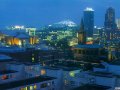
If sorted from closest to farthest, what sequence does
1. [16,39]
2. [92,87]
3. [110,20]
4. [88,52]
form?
[92,87], [88,52], [16,39], [110,20]

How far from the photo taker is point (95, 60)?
35594 mm

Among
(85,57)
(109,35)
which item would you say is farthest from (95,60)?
(109,35)

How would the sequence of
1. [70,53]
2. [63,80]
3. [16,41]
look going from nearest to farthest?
[63,80], [70,53], [16,41]

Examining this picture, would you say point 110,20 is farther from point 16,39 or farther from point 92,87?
point 92,87

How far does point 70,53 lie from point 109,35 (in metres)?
40.7

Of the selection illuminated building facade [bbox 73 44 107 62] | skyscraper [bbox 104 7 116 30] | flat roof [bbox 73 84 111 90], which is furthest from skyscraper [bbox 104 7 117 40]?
flat roof [bbox 73 84 111 90]

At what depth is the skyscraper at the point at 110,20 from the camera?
8954cm

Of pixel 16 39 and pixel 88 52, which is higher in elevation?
pixel 16 39

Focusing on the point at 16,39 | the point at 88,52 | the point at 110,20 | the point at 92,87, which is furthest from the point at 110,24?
the point at 92,87

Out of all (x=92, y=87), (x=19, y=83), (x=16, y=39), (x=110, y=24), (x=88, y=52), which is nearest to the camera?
(x=92, y=87)

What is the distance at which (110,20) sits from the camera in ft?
306

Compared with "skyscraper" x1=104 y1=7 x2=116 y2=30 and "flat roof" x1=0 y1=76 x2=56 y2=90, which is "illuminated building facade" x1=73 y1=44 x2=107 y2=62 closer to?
"flat roof" x1=0 y1=76 x2=56 y2=90

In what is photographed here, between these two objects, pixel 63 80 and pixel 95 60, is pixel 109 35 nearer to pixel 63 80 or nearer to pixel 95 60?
pixel 95 60

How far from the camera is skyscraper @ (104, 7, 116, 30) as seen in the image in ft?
294
